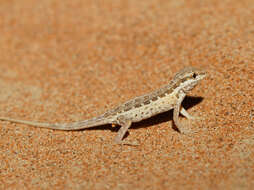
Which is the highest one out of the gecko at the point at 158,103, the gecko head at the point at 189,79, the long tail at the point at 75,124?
the gecko head at the point at 189,79

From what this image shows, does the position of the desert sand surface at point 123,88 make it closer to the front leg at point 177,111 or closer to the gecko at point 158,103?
the front leg at point 177,111

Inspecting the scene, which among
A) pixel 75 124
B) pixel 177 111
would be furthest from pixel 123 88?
pixel 177 111

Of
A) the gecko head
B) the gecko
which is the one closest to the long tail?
the gecko

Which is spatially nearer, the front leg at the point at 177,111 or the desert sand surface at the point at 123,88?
the desert sand surface at the point at 123,88

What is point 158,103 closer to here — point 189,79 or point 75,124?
point 189,79

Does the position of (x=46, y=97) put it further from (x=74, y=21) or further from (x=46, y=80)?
(x=74, y=21)

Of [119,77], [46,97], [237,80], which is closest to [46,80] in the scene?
[46,97]

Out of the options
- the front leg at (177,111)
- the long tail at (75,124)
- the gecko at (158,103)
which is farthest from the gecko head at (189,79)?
the long tail at (75,124)

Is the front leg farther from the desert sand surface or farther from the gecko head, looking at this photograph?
the desert sand surface
